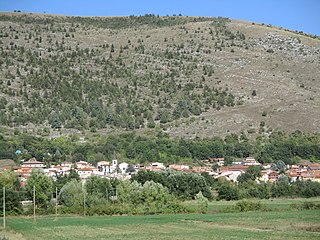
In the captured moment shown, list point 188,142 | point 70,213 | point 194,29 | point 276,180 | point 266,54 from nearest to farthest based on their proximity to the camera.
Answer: point 70,213, point 276,180, point 188,142, point 266,54, point 194,29

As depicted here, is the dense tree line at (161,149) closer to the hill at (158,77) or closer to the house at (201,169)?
→ the house at (201,169)

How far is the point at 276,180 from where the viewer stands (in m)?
101

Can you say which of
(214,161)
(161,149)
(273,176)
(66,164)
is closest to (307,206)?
(273,176)

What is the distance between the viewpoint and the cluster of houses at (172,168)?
335 ft

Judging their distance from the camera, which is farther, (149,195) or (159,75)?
(159,75)

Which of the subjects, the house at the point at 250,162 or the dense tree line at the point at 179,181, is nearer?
the dense tree line at the point at 179,181

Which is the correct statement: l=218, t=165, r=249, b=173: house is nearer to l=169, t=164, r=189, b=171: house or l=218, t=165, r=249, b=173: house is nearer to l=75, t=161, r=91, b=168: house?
l=169, t=164, r=189, b=171: house

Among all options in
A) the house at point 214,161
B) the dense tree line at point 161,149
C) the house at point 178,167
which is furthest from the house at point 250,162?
the house at point 178,167

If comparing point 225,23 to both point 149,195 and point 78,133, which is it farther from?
point 149,195

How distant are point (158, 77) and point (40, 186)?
77165 millimetres

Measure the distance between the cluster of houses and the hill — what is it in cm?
1541

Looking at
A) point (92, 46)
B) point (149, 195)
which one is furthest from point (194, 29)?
point (149, 195)

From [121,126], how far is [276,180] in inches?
1676

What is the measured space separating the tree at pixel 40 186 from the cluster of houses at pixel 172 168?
542 inches
